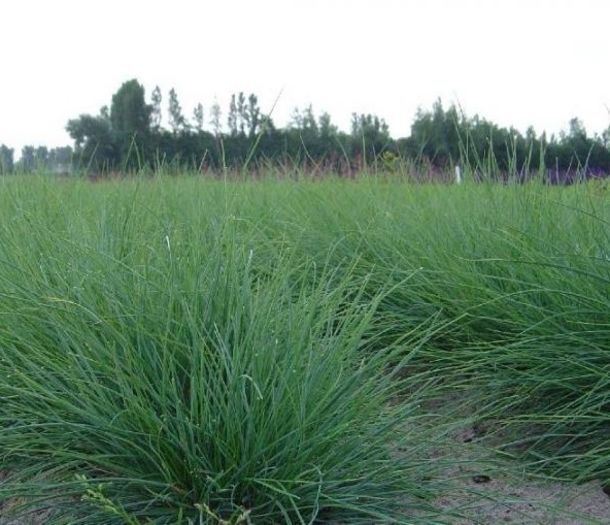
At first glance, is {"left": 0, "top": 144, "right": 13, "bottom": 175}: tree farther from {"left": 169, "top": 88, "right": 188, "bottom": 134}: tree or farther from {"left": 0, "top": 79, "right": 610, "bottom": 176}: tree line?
{"left": 169, "top": 88, "right": 188, "bottom": 134}: tree

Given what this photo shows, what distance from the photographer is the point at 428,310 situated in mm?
2588

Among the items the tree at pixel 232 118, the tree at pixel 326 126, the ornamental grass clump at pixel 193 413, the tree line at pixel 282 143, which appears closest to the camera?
the ornamental grass clump at pixel 193 413

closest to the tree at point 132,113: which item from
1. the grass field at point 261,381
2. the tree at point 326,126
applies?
the tree at point 326,126

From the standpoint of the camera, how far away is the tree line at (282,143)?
12.8ft

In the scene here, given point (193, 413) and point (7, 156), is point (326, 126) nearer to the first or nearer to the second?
point (7, 156)

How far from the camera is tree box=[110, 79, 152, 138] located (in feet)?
23.5

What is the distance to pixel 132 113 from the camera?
23.7ft

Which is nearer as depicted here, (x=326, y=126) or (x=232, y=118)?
(x=232, y=118)

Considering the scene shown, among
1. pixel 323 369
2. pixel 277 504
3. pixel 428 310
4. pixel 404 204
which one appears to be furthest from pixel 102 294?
pixel 404 204

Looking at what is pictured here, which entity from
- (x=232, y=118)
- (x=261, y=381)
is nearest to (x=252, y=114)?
(x=232, y=118)

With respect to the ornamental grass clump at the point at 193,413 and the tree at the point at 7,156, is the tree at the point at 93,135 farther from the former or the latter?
the ornamental grass clump at the point at 193,413

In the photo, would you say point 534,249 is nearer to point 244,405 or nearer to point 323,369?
point 323,369

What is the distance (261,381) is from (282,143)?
5.87 m

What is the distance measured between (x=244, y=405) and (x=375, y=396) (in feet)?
1.14
